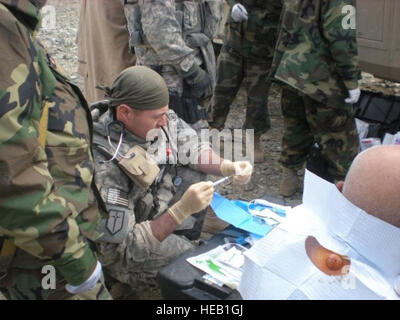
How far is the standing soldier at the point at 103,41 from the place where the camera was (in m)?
3.41

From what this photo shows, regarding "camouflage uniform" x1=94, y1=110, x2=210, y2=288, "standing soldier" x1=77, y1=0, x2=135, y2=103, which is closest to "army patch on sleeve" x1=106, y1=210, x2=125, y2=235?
"camouflage uniform" x1=94, y1=110, x2=210, y2=288

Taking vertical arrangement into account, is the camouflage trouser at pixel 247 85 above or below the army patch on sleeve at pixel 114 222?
below

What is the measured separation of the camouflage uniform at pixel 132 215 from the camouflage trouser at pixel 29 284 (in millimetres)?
413

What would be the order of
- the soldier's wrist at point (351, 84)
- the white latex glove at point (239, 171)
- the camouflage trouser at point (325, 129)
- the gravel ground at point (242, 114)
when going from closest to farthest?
the white latex glove at point (239, 171) → the soldier's wrist at point (351, 84) → the camouflage trouser at point (325, 129) → the gravel ground at point (242, 114)

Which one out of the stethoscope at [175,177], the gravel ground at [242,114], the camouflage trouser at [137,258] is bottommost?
the gravel ground at [242,114]

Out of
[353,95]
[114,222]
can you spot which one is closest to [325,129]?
[353,95]

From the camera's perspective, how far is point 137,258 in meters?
1.99

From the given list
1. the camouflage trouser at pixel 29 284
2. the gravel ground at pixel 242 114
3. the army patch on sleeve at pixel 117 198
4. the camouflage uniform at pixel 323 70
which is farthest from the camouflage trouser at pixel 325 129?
the camouflage trouser at pixel 29 284

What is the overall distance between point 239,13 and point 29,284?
2639 mm

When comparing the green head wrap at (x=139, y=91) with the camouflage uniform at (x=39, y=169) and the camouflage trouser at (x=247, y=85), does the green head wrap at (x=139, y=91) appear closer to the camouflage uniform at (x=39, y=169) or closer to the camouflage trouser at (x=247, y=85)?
the camouflage uniform at (x=39, y=169)

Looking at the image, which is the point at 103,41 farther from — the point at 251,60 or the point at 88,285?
the point at 88,285

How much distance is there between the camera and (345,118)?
9.76 ft

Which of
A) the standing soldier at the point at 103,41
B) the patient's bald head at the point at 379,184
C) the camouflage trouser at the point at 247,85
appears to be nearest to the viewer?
the patient's bald head at the point at 379,184

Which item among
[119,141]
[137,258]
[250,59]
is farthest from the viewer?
[250,59]
